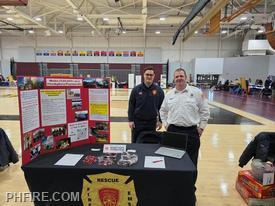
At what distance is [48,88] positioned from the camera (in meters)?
1.79

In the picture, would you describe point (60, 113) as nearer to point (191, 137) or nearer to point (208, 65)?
point (191, 137)

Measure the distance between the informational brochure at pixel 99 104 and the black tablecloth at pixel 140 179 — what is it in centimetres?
53

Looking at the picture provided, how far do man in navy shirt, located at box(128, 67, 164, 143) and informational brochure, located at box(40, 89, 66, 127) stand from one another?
115 cm

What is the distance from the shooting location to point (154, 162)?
65.8 inches

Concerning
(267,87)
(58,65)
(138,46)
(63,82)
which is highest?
(138,46)

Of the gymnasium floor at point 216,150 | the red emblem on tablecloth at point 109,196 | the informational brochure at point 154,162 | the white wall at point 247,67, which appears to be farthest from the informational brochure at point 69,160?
the white wall at point 247,67

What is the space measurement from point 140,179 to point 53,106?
97cm

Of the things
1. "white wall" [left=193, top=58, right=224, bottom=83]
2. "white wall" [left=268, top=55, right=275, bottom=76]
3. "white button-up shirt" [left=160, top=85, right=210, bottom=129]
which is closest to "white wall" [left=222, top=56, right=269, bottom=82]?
"white wall" [left=268, top=55, right=275, bottom=76]

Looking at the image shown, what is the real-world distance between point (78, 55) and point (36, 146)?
18393 millimetres

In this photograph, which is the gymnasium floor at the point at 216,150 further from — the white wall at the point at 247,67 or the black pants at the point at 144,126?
the white wall at the point at 247,67

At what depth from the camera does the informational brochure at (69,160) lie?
5.38 ft

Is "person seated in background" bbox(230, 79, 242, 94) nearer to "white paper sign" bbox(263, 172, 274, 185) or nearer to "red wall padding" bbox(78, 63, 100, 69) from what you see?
"red wall padding" bbox(78, 63, 100, 69)

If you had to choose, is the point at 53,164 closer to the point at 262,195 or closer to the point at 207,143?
the point at 262,195

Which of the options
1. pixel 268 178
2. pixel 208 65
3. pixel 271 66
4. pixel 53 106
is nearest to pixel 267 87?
pixel 271 66
